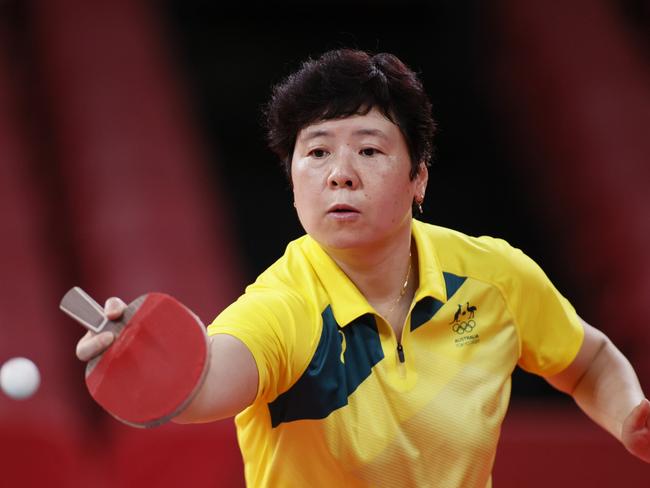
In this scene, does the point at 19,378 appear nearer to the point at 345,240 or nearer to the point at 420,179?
the point at 345,240

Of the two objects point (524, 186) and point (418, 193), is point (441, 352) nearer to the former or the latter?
point (418, 193)

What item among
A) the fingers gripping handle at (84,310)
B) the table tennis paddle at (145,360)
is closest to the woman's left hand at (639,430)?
the table tennis paddle at (145,360)

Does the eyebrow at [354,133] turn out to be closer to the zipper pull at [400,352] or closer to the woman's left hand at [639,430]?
the zipper pull at [400,352]

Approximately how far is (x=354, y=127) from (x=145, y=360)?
0.55 meters

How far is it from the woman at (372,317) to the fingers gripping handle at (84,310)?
0.60 ft

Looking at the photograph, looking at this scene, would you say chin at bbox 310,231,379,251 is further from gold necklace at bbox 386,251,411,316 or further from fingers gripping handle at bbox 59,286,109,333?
fingers gripping handle at bbox 59,286,109,333

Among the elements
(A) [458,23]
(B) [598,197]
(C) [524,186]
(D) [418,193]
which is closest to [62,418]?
(D) [418,193]

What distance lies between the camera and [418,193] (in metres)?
1.82

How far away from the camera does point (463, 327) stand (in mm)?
1778

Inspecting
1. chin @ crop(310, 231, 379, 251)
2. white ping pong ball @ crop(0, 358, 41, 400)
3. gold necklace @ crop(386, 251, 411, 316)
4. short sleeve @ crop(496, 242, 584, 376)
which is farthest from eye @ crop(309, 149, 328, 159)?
white ping pong ball @ crop(0, 358, 41, 400)

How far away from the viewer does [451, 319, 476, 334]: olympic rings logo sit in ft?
5.81

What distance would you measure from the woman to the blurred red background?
1138 mm

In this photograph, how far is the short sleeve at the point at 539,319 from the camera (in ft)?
6.04

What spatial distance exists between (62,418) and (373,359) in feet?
5.02
